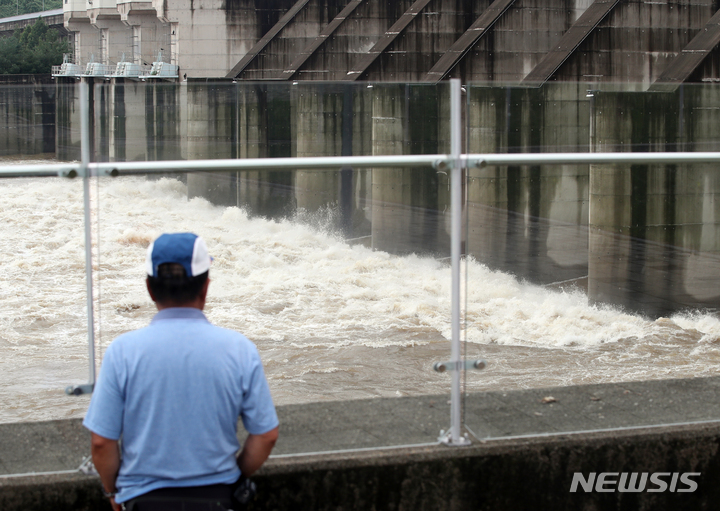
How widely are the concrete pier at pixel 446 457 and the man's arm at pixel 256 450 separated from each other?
0.49 metres

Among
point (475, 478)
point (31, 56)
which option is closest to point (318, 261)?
point (475, 478)

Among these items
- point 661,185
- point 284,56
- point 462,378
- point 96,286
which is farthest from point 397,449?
point 284,56

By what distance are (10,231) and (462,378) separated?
487 centimetres

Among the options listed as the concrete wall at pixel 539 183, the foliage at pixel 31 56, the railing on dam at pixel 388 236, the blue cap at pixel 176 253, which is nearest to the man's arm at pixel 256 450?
the blue cap at pixel 176 253

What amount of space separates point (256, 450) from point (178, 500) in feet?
0.64

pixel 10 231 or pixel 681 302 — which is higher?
pixel 10 231

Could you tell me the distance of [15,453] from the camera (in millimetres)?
2523

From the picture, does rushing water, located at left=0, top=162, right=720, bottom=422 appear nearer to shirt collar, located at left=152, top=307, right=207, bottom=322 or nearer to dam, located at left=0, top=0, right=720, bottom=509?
dam, located at left=0, top=0, right=720, bottom=509

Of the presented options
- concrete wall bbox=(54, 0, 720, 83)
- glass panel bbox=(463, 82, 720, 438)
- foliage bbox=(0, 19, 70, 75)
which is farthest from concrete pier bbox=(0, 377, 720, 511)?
foliage bbox=(0, 19, 70, 75)

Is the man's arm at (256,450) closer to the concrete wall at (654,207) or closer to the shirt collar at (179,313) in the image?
the shirt collar at (179,313)

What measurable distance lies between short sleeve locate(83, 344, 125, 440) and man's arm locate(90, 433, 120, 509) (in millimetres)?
20

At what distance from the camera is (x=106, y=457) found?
74.0 inches

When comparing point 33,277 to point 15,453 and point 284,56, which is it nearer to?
point 15,453

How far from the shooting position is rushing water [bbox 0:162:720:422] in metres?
3.28
